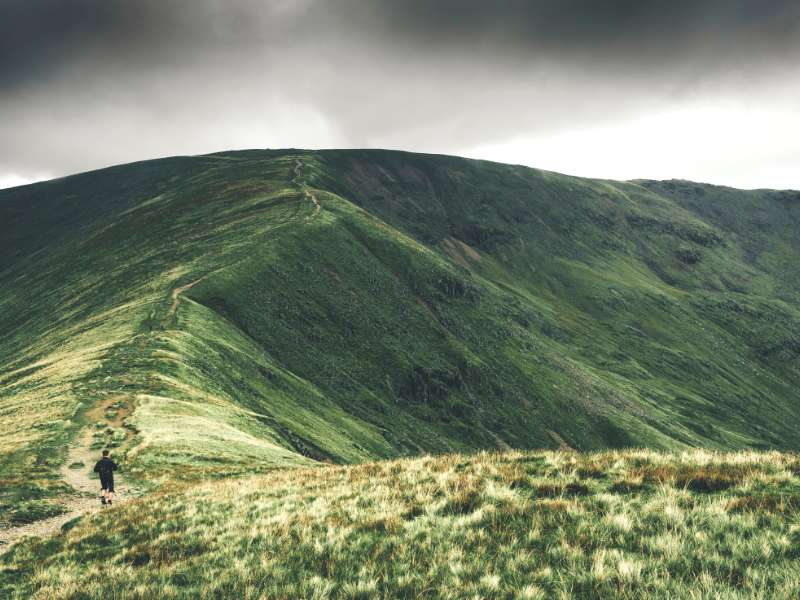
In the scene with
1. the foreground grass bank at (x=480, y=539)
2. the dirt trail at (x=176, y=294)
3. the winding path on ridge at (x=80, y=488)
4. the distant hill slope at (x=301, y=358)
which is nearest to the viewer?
the foreground grass bank at (x=480, y=539)

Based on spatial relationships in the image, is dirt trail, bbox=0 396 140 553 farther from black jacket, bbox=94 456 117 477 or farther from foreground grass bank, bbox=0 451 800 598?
foreground grass bank, bbox=0 451 800 598

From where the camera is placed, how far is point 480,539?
10.4 metres

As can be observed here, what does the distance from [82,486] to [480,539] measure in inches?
889

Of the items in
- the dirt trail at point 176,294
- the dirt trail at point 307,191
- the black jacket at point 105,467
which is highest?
the dirt trail at point 307,191

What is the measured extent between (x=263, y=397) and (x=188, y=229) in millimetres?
102311

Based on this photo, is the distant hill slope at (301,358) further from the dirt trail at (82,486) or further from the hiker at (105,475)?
the hiker at (105,475)

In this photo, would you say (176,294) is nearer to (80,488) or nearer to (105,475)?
(80,488)

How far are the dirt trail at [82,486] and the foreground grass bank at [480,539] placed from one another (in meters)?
3.06

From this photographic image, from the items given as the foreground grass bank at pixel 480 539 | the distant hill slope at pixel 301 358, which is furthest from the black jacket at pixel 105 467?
the foreground grass bank at pixel 480 539

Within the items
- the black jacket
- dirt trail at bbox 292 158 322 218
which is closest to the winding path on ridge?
the black jacket

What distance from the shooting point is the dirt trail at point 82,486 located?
18781mm

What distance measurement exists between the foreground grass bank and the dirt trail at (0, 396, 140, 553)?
306 cm

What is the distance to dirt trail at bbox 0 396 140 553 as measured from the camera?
1878cm

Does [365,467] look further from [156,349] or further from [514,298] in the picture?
[514,298]
